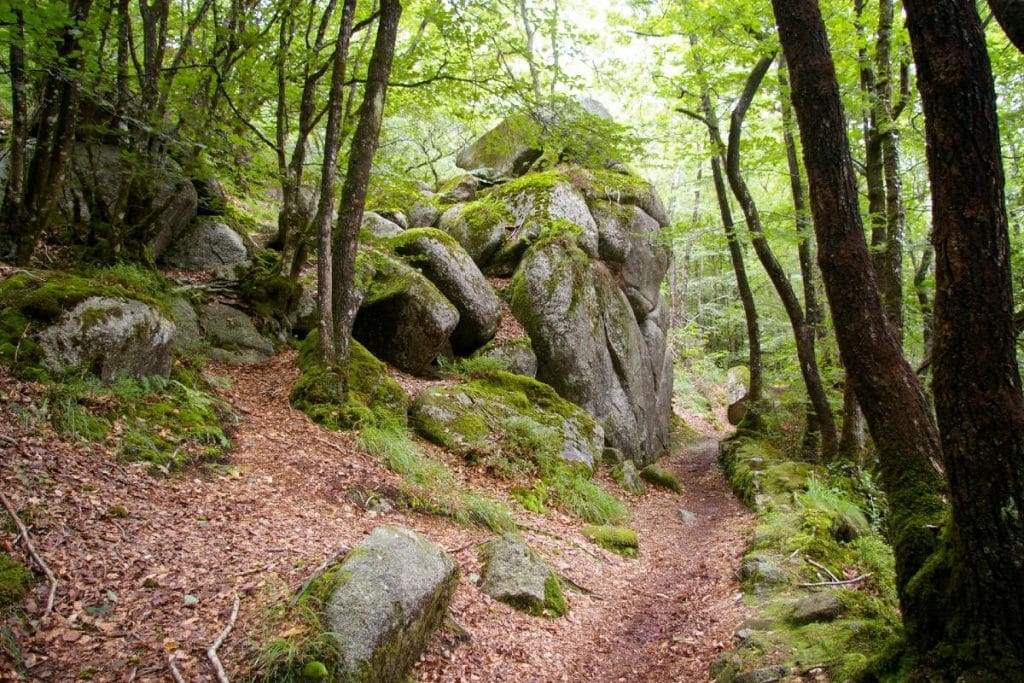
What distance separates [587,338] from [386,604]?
9989 millimetres

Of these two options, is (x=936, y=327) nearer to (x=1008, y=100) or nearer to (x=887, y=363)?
(x=887, y=363)

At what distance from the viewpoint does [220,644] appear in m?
3.38

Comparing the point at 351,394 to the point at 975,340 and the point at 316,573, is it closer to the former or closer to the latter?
the point at 316,573

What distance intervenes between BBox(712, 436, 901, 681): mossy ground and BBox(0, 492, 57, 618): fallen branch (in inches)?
184

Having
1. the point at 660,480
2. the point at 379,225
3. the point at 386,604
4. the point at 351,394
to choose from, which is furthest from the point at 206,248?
the point at 660,480

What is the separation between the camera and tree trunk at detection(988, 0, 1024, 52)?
300 centimetres

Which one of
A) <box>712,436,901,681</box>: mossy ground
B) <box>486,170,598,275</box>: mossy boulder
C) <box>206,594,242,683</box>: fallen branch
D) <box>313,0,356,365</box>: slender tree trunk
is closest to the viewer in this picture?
<box>206,594,242,683</box>: fallen branch

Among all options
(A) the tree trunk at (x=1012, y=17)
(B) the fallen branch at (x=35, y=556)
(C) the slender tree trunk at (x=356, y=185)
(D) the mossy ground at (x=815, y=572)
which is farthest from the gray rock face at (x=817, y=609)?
(C) the slender tree trunk at (x=356, y=185)

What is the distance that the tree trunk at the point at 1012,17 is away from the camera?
300cm

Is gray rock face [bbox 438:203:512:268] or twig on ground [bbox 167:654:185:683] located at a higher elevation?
gray rock face [bbox 438:203:512:268]

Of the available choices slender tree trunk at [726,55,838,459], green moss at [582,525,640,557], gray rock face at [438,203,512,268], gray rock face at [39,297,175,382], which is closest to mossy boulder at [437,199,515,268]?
gray rock face at [438,203,512,268]

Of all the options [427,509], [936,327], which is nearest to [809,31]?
[936,327]

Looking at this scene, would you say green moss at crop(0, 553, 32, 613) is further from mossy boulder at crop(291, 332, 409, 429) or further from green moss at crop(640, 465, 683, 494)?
green moss at crop(640, 465, 683, 494)

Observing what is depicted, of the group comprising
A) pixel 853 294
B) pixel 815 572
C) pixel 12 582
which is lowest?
pixel 12 582
